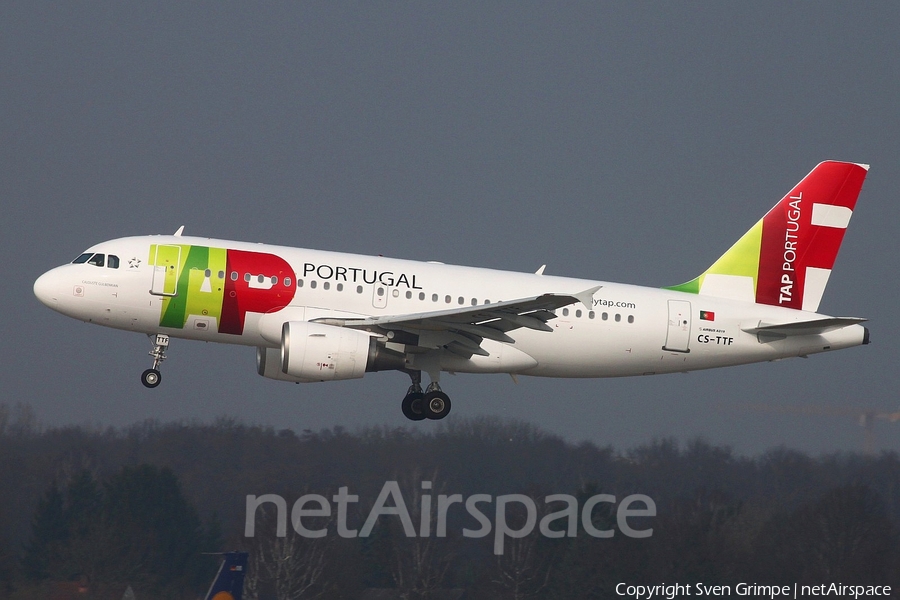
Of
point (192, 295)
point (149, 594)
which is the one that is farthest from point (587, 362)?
point (149, 594)

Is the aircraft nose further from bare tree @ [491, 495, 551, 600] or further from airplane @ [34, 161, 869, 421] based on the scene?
bare tree @ [491, 495, 551, 600]

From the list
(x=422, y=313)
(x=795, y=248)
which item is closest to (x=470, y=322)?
(x=422, y=313)

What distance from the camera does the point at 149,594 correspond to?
43219 millimetres

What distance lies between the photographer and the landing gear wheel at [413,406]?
31969 millimetres

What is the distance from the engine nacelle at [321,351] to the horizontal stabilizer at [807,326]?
10.9m

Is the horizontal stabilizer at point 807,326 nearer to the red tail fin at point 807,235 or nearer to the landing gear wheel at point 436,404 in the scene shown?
the red tail fin at point 807,235

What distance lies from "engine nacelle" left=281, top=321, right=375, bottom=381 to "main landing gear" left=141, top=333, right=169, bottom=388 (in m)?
3.45

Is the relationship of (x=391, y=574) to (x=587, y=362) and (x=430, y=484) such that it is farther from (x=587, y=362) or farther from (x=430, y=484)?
(x=587, y=362)

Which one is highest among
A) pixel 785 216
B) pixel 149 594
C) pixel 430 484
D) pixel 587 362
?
pixel 785 216

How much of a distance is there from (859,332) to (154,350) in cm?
1908

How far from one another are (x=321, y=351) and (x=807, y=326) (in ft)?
42.7

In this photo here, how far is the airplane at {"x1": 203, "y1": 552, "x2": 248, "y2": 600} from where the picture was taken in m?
36.1

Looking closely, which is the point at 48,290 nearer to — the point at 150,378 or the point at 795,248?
the point at 150,378

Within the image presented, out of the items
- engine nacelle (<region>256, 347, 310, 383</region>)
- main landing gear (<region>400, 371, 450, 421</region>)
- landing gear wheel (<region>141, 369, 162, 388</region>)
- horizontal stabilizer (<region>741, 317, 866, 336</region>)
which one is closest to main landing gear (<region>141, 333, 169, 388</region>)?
landing gear wheel (<region>141, 369, 162, 388</region>)
